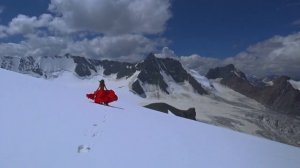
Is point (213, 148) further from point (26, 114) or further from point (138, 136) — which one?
point (26, 114)

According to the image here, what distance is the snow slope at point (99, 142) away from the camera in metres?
8.20

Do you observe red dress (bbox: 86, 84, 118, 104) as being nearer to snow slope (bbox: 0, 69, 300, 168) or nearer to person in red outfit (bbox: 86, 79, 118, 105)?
person in red outfit (bbox: 86, 79, 118, 105)

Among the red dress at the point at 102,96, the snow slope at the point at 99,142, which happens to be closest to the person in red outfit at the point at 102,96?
the red dress at the point at 102,96

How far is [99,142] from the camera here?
9.88 meters

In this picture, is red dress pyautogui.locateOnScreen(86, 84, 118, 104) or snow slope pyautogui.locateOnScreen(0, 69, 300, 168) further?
→ red dress pyautogui.locateOnScreen(86, 84, 118, 104)

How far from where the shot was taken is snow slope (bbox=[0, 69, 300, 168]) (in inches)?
323

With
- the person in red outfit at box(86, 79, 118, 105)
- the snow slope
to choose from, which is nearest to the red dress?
the person in red outfit at box(86, 79, 118, 105)

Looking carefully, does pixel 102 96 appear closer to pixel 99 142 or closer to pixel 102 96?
pixel 102 96

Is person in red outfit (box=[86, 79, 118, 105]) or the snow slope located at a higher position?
person in red outfit (box=[86, 79, 118, 105])

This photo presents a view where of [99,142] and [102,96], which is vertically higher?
[102,96]

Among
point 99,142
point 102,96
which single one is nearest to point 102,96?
point 102,96

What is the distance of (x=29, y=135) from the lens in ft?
29.5

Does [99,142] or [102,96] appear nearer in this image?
[99,142]

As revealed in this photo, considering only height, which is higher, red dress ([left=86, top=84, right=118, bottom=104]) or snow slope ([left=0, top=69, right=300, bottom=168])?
red dress ([left=86, top=84, right=118, bottom=104])
